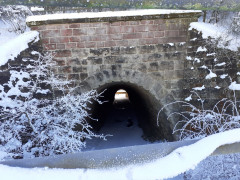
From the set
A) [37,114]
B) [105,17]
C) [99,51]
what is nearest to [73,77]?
[99,51]

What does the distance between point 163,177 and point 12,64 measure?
147 inches

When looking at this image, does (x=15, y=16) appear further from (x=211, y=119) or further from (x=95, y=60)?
(x=211, y=119)

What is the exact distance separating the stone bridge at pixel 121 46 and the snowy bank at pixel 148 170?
117 inches

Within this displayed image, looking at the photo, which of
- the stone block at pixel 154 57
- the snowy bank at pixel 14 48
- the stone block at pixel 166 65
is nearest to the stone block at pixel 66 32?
the snowy bank at pixel 14 48

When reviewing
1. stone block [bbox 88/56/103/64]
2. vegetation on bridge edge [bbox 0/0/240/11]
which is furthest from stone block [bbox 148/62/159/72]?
vegetation on bridge edge [bbox 0/0/240/11]

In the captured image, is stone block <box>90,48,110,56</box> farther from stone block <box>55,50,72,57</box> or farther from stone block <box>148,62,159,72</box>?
stone block <box>148,62,159,72</box>

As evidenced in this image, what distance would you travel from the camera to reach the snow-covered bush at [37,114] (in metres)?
3.84

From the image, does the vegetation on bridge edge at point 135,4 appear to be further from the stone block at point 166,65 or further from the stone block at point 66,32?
the stone block at point 166,65

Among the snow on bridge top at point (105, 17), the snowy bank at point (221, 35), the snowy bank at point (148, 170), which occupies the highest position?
the snow on bridge top at point (105, 17)

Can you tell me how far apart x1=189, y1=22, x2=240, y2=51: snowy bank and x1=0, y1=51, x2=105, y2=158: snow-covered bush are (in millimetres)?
2513

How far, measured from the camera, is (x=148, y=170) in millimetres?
1422

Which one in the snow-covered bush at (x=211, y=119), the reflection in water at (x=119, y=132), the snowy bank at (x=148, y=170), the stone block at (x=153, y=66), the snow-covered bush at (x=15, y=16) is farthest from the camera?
the snow-covered bush at (x=15, y=16)

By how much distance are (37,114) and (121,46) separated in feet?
7.25

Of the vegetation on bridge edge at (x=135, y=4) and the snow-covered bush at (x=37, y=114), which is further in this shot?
the vegetation on bridge edge at (x=135, y=4)
